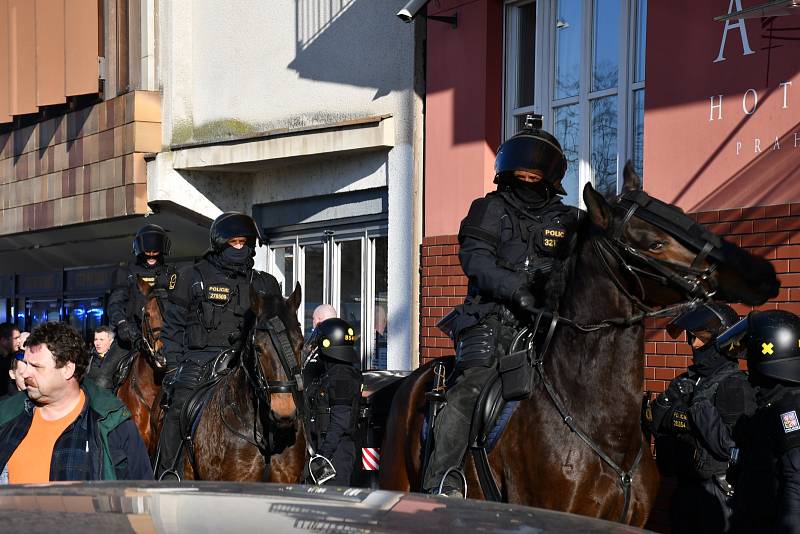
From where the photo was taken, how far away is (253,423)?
26.9 ft

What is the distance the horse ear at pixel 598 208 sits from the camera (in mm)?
5656

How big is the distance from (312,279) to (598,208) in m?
11.1

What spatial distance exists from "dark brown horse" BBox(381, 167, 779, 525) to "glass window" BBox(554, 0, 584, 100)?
20.0 ft

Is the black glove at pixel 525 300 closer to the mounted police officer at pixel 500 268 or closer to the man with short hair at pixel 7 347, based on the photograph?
the mounted police officer at pixel 500 268

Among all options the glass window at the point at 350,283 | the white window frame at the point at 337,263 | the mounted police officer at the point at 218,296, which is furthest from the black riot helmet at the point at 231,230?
the glass window at the point at 350,283

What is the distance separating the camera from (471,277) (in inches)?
249

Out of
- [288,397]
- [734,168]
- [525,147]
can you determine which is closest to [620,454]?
[525,147]

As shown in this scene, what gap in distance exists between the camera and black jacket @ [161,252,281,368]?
9.10 meters

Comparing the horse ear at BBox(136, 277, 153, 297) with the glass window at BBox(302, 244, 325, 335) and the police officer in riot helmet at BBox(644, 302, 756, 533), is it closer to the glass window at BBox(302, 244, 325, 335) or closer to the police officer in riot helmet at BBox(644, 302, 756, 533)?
the glass window at BBox(302, 244, 325, 335)

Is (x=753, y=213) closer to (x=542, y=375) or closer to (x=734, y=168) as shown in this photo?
(x=734, y=168)

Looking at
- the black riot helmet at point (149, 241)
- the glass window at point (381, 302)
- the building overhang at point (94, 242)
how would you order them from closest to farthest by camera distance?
1. the black riot helmet at point (149, 241)
2. the glass window at point (381, 302)
3. the building overhang at point (94, 242)

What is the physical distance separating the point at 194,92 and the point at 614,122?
8407 millimetres

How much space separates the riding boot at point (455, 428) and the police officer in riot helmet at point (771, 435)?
1313 millimetres

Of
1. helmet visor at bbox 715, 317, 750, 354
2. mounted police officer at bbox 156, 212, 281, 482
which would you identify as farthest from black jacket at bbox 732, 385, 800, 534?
mounted police officer at bbox 156, 212, 281, 482
